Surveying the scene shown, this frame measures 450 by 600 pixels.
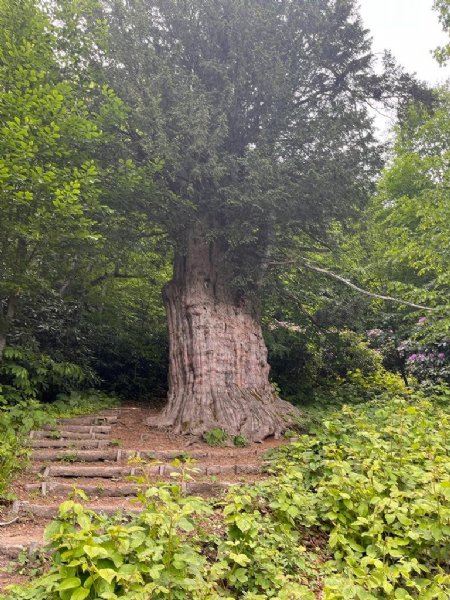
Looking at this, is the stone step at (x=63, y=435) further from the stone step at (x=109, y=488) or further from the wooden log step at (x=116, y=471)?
the stone step at (x=109, y=488)

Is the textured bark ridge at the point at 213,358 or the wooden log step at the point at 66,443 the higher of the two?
the textured bark ridge at the point at 213,358

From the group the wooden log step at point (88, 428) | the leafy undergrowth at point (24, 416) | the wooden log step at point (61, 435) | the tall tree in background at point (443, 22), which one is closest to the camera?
the leafy undergrowth at point (24, 416)

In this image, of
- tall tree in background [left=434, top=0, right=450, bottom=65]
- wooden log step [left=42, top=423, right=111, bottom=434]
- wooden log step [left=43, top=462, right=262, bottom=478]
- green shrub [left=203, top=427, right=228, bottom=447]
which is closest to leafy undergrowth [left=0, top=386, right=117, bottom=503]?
wooden log step [left=42, top=423, right=111, bottom=434]

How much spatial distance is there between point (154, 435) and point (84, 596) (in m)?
5.08

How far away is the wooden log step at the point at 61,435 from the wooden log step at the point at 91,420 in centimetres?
39

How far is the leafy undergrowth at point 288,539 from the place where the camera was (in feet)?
8.17

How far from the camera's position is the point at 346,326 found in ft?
34.8

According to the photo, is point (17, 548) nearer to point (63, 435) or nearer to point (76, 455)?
point (76, 455)

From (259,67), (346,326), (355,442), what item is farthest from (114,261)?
(355,442)

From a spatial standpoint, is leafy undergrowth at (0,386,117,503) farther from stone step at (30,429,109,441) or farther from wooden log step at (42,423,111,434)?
wooden log step at (42,423,111,434)

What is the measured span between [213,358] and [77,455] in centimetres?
278

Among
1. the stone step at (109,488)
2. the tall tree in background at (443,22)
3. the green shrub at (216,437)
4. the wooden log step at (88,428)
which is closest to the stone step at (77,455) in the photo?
the stone step at (109,488)

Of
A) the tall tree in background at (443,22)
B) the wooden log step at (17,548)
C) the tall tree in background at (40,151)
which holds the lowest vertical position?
the wooden log step at (17,548)

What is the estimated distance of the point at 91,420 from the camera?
25.3 feet
